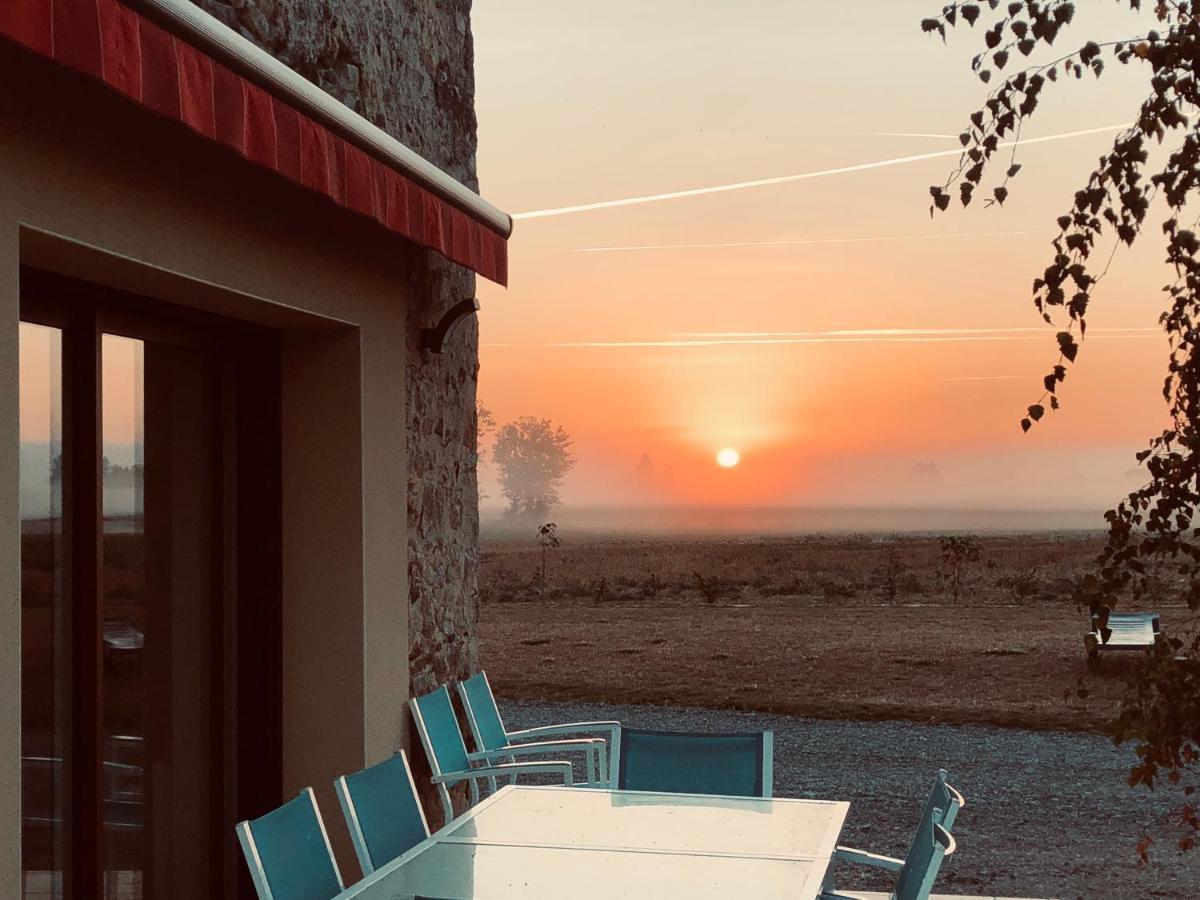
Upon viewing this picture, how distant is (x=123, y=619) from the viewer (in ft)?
13.1

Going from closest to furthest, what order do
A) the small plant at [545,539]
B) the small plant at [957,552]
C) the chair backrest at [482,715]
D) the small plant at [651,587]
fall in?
the chair backrest at [482,715] → the small plant at [957,552] → the small plant at [545,539] → the small plant at [651,587]

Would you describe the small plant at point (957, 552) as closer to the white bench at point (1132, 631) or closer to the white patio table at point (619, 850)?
the white bench at point (1132, 631)

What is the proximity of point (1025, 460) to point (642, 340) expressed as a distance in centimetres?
1122

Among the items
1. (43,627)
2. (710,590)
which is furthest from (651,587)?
(43,627)

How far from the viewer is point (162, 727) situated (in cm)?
428

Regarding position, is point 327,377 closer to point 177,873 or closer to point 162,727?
point 162,727

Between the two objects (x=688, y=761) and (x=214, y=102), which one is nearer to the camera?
(x=214, y=102)

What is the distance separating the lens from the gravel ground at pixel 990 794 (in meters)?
6.64

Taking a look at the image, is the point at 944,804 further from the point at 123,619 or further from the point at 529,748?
the point at 529,748

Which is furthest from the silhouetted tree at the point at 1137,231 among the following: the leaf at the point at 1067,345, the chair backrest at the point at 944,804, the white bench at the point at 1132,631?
the white bench at the point at 1132,631

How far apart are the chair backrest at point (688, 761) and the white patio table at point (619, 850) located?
0.27 metres

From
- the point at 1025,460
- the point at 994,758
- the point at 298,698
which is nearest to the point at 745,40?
the point at 994,758

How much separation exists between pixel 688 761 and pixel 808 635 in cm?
1510

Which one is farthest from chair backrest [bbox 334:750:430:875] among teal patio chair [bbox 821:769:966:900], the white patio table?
teal patio chair [bbox 821:769:966:900]
